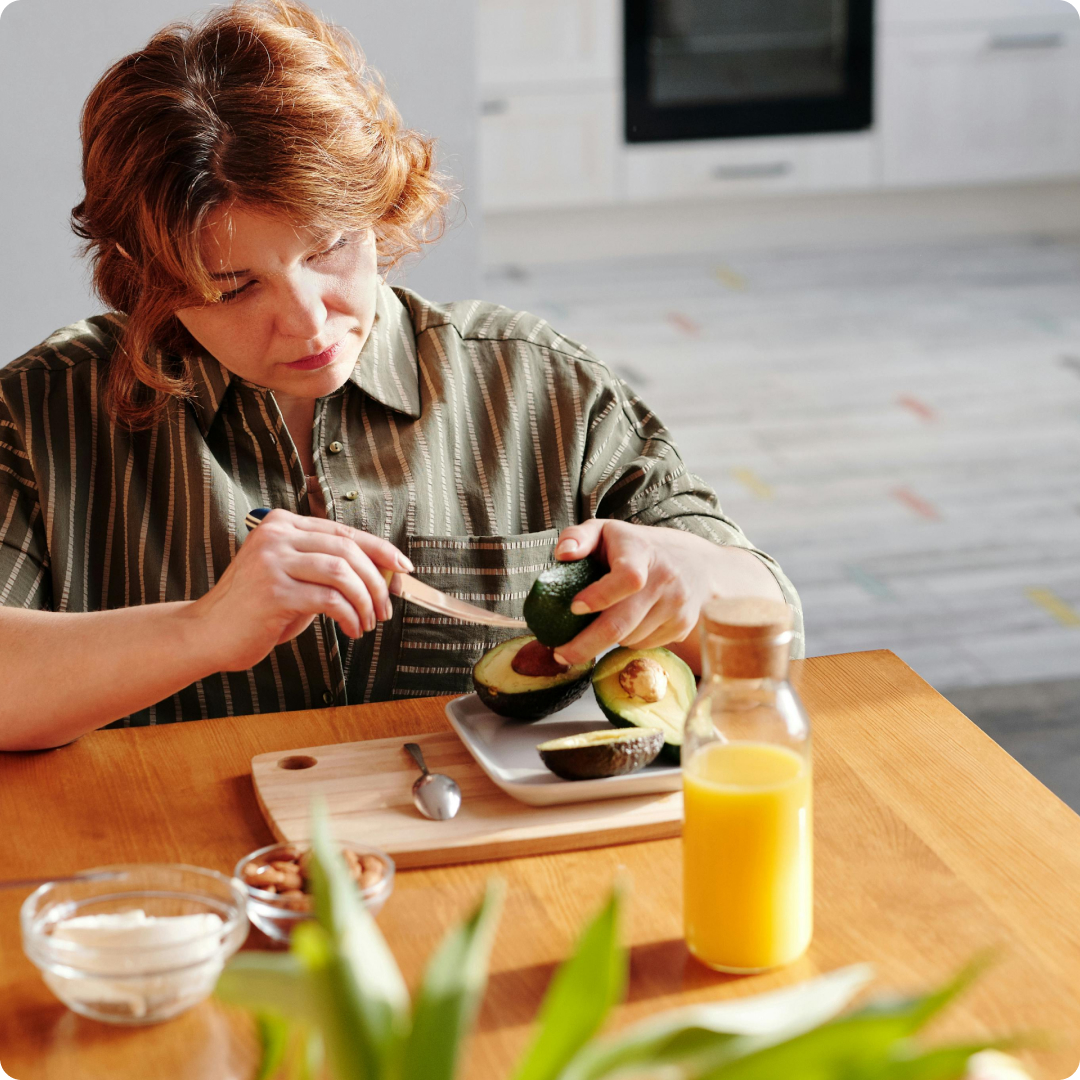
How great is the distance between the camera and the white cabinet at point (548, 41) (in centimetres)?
515

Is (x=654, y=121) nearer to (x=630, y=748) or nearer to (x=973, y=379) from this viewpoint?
(x=973, y=379)

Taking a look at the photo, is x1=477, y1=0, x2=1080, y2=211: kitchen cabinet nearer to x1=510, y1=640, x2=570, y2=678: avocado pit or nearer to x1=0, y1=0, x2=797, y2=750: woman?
x1=0, y1=0, x2=797, y2=750: woman

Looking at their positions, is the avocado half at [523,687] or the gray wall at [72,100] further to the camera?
the gray wall at [72,100]

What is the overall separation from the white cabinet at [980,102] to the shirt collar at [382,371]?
14.6 feet

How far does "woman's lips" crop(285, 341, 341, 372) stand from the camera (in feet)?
4.20

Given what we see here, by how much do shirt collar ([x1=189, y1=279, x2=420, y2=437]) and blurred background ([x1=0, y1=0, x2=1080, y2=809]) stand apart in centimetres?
80

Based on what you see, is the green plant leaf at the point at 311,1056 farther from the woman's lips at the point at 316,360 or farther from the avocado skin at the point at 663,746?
the woman's lips at the point at 316,360

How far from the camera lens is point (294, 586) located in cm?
109

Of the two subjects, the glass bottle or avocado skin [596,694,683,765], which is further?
avocado skin [596,694,683,765]

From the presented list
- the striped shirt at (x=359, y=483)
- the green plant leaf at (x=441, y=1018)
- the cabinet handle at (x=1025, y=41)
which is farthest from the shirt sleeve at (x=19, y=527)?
the cabinet handle at (x=1025, y=41)

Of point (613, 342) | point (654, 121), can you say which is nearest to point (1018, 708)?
point (613, 342)

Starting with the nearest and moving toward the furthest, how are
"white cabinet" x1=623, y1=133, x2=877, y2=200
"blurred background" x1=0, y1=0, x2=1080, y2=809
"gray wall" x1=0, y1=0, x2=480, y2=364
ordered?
"gray wall" x1=0, y1=0, x2=480, y2=364 → "blurred background" x1=0, y1=0, x2=1080, y2=809 → "white cabinet" x1=623, y1=133, x2=877, y2=200

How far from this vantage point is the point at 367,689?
4.64 feet

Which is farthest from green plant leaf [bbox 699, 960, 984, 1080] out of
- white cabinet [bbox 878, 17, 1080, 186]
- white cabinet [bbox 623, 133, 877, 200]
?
white cabinet [bbox 878, 17, 1080, 186]
